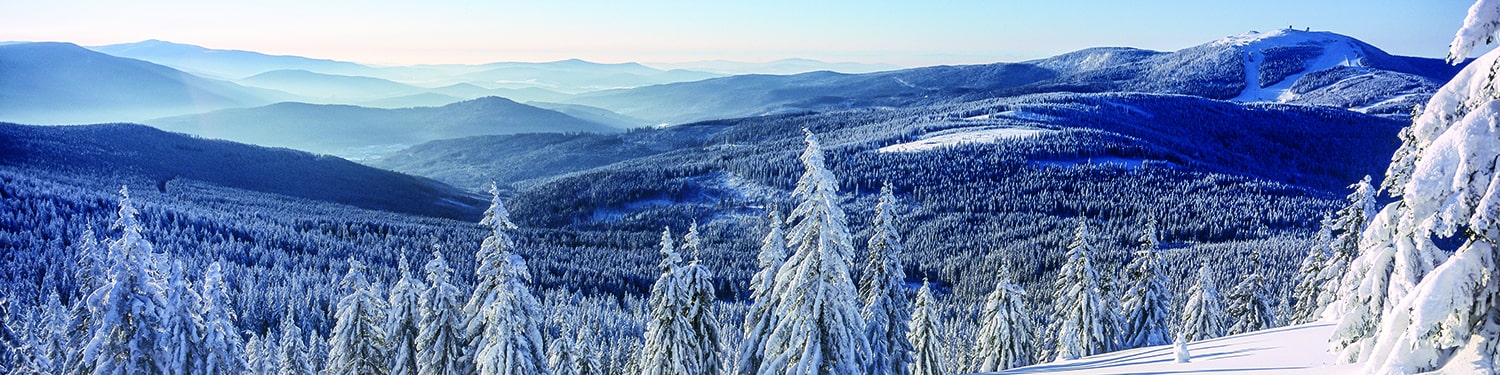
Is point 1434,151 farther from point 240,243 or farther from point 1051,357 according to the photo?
point 240,243

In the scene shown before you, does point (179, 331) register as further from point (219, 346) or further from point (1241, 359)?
point (1241, 359)

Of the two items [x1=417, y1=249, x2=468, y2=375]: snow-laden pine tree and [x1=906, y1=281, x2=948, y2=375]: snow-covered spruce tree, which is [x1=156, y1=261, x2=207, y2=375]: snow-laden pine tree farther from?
Answer: [x1=906, y1=281, x2=948, y2=375]: snow-covered spruce tree

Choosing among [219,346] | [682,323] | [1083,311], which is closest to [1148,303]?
[1083,311]

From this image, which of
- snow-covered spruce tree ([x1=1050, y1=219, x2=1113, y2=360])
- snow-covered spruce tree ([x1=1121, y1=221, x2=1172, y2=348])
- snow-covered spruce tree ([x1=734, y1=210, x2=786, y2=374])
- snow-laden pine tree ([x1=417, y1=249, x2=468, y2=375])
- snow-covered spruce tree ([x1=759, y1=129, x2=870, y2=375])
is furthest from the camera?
snow-covered spruce tree ([x1=1121, y1=221, x2=1172, y2=348])

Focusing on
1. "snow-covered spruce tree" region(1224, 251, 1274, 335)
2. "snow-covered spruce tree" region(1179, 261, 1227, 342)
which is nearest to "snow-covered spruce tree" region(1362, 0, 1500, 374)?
"snow-covered spruce tree" region(1179, 261, 1227, 342)

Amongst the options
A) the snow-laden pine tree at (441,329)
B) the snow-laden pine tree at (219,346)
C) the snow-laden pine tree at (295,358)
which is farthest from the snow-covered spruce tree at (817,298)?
the snow-laden pine tree at (295,358)

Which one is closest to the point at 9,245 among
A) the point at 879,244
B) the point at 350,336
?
the point at 350,336
